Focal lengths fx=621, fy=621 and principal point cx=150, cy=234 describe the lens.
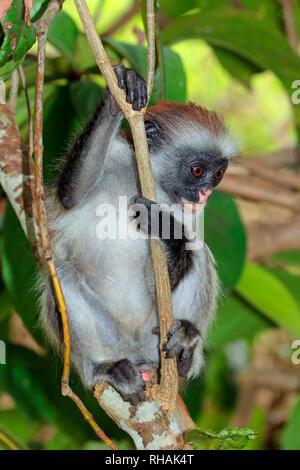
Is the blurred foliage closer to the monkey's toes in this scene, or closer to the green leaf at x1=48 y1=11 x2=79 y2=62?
the green leaf at x1=48 y1=11 x2=79 y2=62

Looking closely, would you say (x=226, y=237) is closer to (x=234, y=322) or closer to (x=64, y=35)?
(x=234, y=322)

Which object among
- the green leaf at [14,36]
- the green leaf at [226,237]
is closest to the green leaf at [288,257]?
the green leaf at [226,237]

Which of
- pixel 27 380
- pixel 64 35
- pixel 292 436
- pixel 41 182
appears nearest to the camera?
pixel 41 182

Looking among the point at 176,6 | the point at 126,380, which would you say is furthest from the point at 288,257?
the point at 126,380

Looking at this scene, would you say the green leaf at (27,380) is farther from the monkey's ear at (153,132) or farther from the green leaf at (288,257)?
the monkey's ear at (153,132)

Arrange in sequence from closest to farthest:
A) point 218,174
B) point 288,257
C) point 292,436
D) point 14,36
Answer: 1. point 14,36
2. point 218,174
3. point 292,436
4. point 288,257

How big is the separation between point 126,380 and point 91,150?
0.73 metres

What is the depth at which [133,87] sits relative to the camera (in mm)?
1678

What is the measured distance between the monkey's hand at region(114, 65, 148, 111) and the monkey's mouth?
0.57m

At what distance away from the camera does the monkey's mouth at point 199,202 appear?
2176mm

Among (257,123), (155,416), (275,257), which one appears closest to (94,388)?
(155,416)
